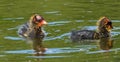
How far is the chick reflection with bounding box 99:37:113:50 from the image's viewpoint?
13.9 meters

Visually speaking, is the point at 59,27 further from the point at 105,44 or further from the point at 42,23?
the point at 105,44

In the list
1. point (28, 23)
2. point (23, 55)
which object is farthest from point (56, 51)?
point (28, 23)

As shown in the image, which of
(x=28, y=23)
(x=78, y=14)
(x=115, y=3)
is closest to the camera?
(x=28, y=23)

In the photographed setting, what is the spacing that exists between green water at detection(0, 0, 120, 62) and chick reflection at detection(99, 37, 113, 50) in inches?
3.7

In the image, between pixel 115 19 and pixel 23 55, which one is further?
pixel 115 19

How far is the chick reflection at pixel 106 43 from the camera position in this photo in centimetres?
1391

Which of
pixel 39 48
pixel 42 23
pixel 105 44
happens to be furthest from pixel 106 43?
pixel 42 23

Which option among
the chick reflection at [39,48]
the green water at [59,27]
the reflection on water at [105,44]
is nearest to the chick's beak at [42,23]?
the green water at [59,27]

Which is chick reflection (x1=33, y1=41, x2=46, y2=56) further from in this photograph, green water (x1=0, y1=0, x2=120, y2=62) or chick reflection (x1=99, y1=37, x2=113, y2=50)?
chick reflection (x1=99, y1=37, x2=113, y2=50)

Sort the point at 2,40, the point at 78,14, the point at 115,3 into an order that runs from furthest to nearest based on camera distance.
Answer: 1. the point at 115,3
2. the point at 78,14
3. the point at 2,40

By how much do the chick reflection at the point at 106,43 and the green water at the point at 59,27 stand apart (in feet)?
0.31

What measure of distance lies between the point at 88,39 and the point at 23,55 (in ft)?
8.26

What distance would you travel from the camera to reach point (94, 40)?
48.8 feet

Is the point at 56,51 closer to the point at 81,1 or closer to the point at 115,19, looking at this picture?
the point at 115,19
